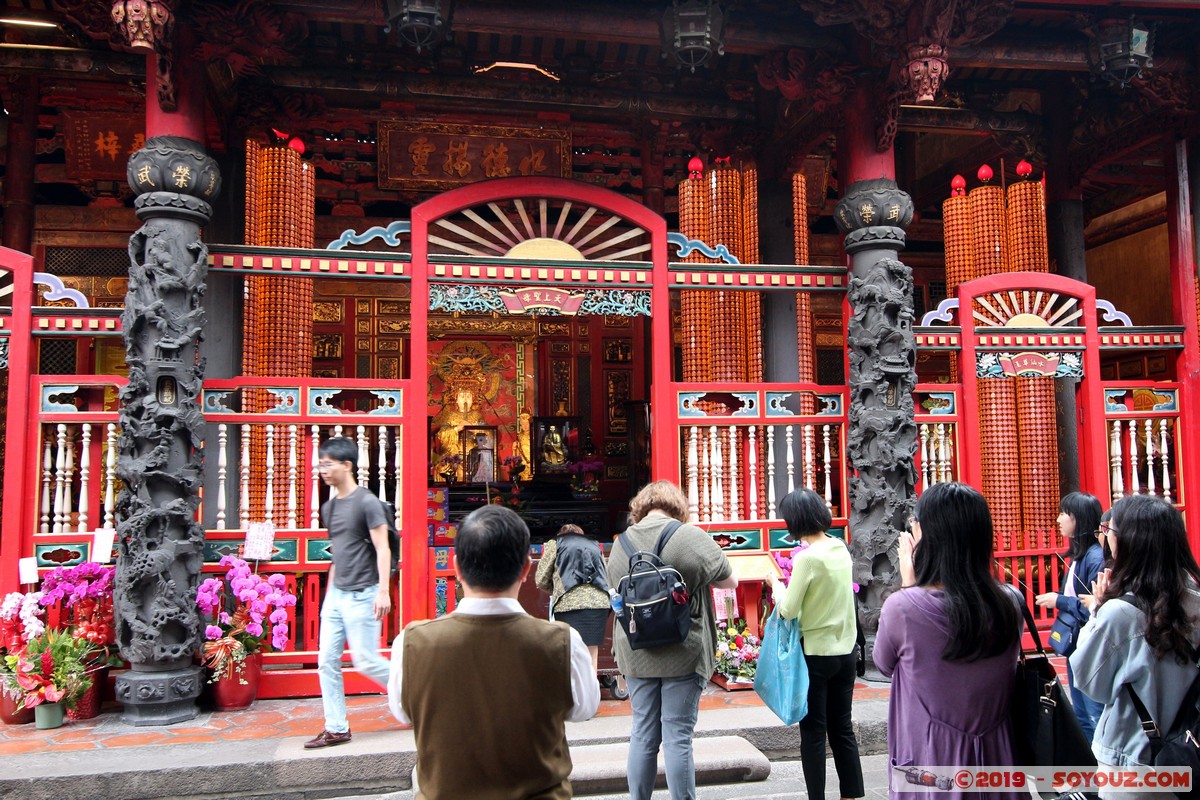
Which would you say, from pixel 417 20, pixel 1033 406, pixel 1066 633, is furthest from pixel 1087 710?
pixel 1033 406

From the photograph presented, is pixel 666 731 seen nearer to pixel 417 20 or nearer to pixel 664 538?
pixel 664 538

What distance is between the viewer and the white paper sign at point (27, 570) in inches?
235

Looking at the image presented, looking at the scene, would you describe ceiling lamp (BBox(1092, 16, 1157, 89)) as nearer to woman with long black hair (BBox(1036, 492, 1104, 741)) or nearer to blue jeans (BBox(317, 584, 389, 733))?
woman with long black hair (BBox(1036, 492, 1104, 741))

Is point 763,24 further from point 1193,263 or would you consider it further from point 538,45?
point 1193,263

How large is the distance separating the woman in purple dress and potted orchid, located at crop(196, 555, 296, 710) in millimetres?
4646

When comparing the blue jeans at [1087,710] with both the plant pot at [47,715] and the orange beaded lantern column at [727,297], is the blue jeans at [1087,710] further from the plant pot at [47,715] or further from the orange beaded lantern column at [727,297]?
the plant pot at [47,715]

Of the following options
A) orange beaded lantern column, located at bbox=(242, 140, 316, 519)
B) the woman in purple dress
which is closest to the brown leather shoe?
orange beaded lantern column, located at bbox=(242, 140, 316, 519)

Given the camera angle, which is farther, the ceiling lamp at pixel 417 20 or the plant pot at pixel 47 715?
the ceiling lamp at pixel 417 20

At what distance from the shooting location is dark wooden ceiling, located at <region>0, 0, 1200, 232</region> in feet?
22.4

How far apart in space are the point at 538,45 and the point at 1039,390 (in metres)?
5.87

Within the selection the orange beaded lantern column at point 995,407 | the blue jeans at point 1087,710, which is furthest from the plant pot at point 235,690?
the orange beaded lantern column at point 995,407

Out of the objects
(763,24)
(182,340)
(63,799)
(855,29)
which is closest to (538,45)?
(763,24)

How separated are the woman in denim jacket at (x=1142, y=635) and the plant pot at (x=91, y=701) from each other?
18.2 feet

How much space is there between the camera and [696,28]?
6.62 meters
